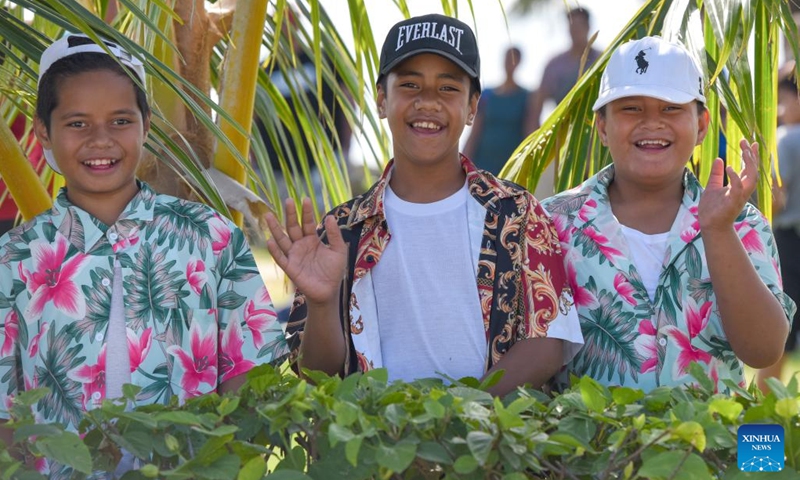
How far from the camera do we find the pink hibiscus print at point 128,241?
250 cm

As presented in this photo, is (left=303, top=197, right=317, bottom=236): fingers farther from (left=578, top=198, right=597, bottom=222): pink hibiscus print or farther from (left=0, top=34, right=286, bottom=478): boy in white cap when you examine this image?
(left=578, top=198, right=597, bottom=222): pink hibiscus print

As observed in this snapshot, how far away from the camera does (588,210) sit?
2.87 meters

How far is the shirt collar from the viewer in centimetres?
280

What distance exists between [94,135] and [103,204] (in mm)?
158

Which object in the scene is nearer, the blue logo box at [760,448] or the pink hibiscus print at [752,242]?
the blue logo box at [760,448]

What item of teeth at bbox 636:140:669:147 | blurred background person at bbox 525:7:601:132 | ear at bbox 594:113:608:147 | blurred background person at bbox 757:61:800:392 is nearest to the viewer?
teeth at bbox 636:140:669:147

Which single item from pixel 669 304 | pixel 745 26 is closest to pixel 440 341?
pixel 669 304

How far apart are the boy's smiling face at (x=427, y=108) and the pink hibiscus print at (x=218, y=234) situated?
0.53 m

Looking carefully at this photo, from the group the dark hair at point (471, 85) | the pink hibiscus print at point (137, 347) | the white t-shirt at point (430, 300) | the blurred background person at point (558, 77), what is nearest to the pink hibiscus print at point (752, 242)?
the white t-shirt at point (430, 300)

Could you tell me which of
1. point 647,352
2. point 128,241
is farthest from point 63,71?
point 647,352

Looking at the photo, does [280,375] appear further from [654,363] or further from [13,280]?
[654,363]

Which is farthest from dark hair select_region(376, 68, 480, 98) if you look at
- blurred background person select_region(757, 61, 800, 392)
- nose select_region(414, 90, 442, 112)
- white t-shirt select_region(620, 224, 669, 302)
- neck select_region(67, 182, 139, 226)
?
blurred background person select_region(757, 61, 800, 392)

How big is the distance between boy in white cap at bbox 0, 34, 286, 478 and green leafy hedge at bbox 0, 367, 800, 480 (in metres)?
0.43

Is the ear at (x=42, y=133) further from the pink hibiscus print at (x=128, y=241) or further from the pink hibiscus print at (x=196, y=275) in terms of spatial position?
the pink hibiscus print at (x=196, y=275)
